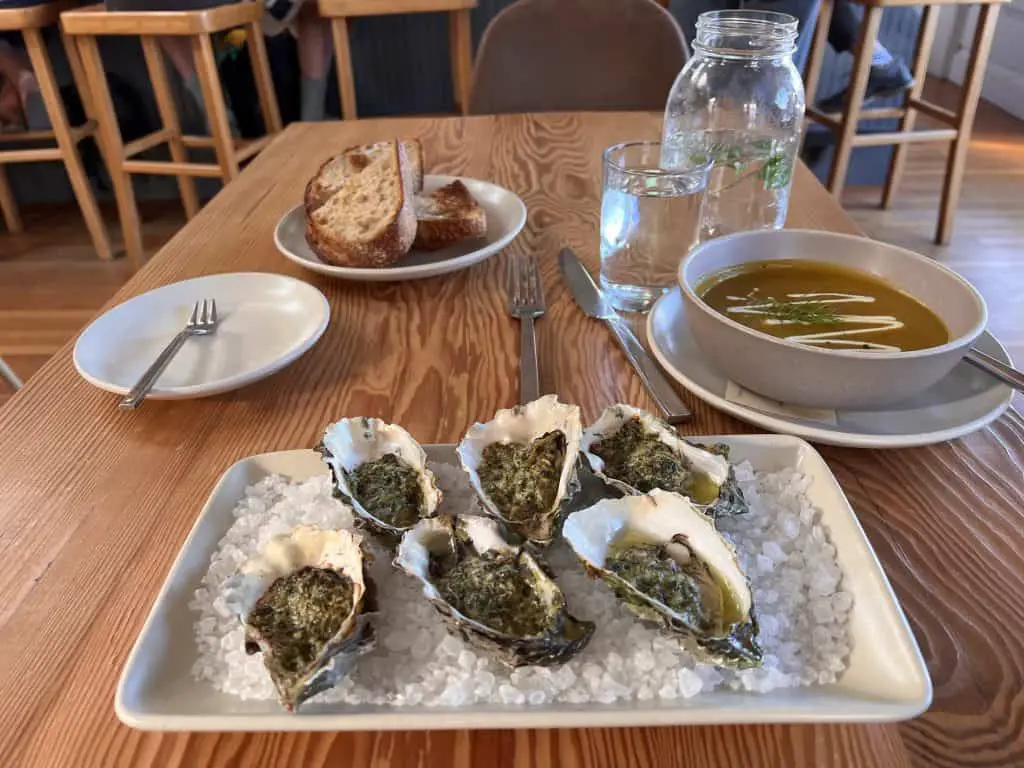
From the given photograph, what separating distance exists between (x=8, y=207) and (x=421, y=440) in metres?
3.14

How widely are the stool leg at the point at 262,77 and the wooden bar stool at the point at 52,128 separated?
0.67 metres

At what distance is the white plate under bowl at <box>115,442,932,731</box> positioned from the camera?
38cm

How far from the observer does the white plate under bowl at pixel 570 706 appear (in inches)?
15.1

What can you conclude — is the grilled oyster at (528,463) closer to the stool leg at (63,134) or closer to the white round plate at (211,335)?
the white round plate at (211,335)

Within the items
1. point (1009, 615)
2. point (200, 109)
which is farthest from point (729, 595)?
point (200, 109)

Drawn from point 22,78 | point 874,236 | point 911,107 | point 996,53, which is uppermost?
point 22,78

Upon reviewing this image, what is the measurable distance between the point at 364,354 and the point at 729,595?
1.57ft

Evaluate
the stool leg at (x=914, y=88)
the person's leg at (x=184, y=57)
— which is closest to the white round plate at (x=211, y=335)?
the person's leg at (x=184, y=57)

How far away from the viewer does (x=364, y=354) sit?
0.79 meters

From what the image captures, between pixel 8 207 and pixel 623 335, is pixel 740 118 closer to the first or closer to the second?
pixel 623 335

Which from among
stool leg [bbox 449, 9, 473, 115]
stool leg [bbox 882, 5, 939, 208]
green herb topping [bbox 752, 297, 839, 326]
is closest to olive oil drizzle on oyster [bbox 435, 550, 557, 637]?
green herb topping [bbox 752, 297, 839, 326]

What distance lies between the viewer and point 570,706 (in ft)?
1.32

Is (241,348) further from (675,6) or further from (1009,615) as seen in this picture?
(675,6)

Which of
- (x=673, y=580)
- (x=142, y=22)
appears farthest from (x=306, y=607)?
(x=142, y=22)
